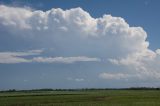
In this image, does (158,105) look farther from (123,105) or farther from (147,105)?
(123,105)

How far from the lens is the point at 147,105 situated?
5769cm

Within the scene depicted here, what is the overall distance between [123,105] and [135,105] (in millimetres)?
1923

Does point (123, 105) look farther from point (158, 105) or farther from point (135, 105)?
point (158, 105)

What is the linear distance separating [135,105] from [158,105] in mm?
3616

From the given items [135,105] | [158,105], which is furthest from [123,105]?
[158,105]

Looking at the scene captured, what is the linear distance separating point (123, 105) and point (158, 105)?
554 centimetres

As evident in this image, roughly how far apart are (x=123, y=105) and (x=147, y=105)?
3.86 meters

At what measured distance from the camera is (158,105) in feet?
186

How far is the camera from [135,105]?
57.4 metres

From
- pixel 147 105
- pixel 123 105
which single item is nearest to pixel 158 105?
pixel 147 105
